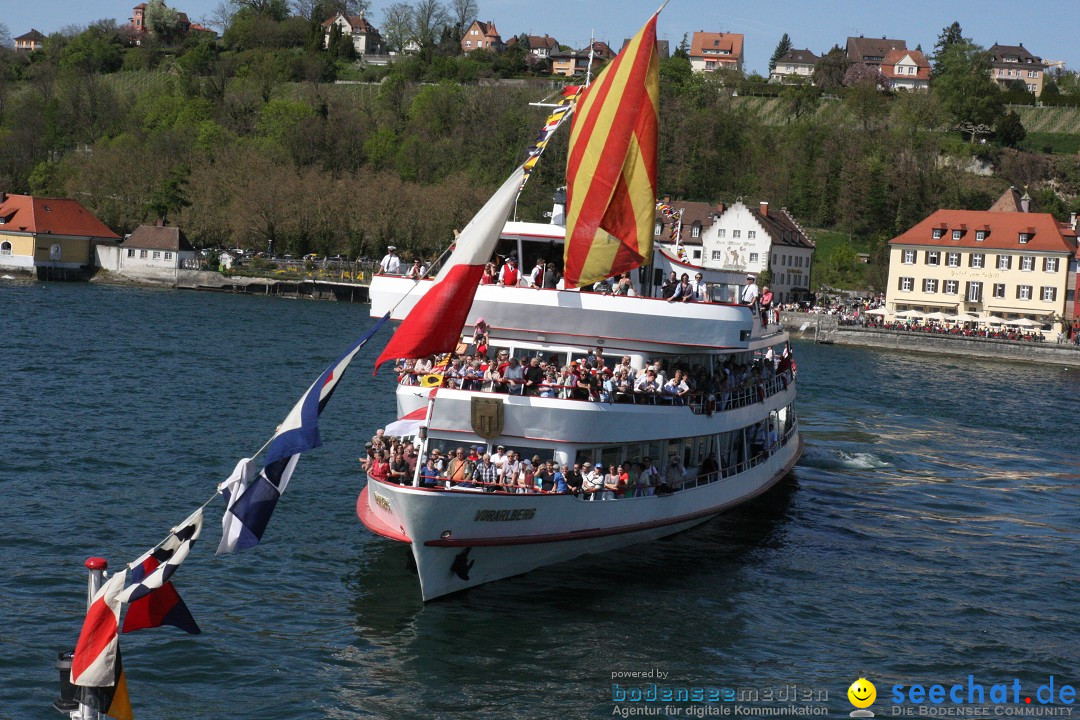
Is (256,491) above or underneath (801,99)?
underneath

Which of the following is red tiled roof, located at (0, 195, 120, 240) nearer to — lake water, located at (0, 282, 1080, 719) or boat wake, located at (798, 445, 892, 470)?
lake water, located at (0, 282, 1080, 719)

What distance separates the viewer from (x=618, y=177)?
998 inches

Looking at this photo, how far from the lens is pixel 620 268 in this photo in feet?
82.8

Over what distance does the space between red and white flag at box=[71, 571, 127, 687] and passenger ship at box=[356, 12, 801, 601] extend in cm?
885

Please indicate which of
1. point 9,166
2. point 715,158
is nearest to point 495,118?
point 715,158

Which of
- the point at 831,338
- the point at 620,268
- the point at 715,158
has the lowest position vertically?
the point at 831,338

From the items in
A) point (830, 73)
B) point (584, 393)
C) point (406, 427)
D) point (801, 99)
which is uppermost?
point (830, 73)

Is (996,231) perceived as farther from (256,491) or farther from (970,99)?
(256,491)

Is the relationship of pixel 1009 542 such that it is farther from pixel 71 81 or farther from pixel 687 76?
pixel 71 81

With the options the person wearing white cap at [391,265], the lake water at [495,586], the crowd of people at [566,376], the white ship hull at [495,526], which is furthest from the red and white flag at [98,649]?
the person wearing white cap at [391,265]

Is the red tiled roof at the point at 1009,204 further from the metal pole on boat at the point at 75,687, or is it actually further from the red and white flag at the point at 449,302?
the metal pole on boat at the point at 75,687

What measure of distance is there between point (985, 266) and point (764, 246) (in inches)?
875

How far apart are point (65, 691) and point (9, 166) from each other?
502ft

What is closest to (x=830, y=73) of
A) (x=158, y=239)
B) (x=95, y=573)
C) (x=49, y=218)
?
(x=158, y=239)
